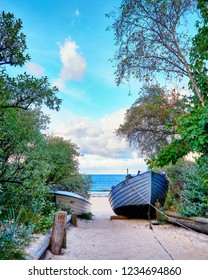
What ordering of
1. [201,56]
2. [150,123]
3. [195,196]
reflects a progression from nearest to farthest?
[201,56]
[195,196]
[150,123]

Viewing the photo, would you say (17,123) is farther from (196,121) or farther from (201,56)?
(201,56)

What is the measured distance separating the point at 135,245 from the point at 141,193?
2.79m

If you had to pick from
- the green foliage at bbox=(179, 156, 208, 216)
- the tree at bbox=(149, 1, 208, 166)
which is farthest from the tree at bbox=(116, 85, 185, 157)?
the tree at bbox=(149, 1, 208, 166)

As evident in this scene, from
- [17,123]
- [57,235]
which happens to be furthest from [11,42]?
[57,235]

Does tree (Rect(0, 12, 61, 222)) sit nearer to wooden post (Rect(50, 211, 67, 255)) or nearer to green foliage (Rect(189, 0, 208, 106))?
wooden post (Rect(50, 211, 67, 255))

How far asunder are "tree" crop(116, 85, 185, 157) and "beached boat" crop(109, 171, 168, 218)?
1310 mm

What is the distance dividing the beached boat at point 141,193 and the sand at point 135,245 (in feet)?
4.10

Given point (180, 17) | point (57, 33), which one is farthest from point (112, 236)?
point (180, 17)

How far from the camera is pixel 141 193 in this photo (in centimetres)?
707

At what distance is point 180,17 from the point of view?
515 cm

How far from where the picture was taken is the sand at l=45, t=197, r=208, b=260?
11.8 ft

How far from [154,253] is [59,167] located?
351 centimetres

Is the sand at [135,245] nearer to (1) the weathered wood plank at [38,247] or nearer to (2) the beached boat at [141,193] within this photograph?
(1) the weathered wood plank at [38,247]
